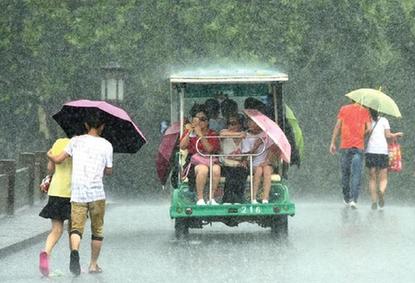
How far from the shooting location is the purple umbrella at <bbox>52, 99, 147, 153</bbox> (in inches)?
516

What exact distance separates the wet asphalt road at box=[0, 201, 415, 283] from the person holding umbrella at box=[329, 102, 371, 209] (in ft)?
4.14

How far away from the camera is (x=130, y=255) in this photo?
15.0m

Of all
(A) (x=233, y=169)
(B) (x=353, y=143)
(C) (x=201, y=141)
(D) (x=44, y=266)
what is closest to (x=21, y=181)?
(B) (x=353, y=143)

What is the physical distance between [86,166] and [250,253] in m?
2.85

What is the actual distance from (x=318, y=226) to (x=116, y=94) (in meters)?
14.8

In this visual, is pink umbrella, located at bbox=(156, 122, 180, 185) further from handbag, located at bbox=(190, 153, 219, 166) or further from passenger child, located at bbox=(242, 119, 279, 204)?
passenger child, located at bbox=(242, 119, 279, 204)

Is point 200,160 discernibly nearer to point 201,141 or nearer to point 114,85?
point 201,141

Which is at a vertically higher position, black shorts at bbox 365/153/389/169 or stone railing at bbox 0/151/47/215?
black shorts at bbox 365/153/389/169

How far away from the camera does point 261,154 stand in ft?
56.6

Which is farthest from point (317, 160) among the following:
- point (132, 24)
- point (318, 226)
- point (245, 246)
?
point (245, 246)

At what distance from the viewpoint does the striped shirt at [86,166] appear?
12.9 m

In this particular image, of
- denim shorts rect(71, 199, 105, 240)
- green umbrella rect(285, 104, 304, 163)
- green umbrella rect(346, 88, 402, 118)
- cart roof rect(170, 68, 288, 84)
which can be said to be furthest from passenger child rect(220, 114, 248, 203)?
green umbrella rect(346, 88, 402, 118)

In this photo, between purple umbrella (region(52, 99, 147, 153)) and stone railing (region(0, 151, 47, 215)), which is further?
stone railing (region(0, 151, 47, 215))

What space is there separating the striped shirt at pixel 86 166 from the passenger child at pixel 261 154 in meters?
4.32
